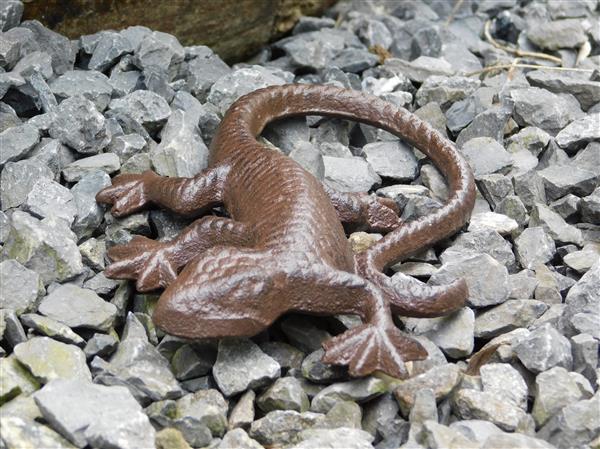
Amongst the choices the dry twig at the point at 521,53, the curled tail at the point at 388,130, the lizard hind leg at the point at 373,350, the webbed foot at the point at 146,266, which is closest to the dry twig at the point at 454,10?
the dry twig at the point at 521,53

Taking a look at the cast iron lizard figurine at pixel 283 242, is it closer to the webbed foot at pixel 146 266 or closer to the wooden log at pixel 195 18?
the webbed foot at pixel 146 266

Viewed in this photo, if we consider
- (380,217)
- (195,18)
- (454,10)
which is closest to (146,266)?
(380,217)

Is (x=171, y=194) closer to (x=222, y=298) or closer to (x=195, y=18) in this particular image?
(x=222, y=298)

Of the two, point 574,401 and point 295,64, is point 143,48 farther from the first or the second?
point 574,401

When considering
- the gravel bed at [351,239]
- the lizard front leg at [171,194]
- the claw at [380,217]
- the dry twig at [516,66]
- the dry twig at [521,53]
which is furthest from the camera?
the dry twig at [521,53]

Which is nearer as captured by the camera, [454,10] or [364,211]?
[364,211]
